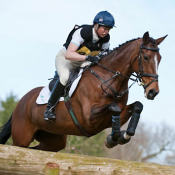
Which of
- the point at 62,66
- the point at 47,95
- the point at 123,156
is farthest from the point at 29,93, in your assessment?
the point at 123,156

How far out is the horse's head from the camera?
5.12 meters

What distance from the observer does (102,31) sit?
A: 5777 mm

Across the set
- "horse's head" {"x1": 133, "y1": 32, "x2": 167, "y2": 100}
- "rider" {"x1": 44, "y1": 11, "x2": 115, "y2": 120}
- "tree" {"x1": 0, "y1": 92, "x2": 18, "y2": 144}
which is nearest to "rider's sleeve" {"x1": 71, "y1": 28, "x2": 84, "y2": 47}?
"rider" {"x1": 44, "y1": 11, "x2": 115, "y2": 120}

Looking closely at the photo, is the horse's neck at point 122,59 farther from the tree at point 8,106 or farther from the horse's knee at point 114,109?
the tree at point 8,106

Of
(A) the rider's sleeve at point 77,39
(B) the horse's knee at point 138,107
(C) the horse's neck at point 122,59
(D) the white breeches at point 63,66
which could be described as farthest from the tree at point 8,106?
(B) the horse's knee at point 138,107

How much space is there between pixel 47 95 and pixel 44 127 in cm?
58

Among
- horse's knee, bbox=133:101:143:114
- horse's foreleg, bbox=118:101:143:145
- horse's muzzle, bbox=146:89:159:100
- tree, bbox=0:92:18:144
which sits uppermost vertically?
horse's muzzle, bbox=146:89:159:100

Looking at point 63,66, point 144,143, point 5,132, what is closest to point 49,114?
point 63,66

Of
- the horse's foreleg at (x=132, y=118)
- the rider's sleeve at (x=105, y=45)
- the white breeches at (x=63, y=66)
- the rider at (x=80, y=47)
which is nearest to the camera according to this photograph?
the horse's foreleg at (x=132, y=118)

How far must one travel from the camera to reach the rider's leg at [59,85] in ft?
19.6

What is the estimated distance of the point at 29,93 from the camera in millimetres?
7090

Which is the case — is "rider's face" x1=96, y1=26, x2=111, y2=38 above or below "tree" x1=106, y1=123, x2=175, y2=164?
above

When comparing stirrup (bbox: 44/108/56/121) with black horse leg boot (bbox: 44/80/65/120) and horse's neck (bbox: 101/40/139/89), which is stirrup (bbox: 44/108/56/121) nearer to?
black horse leg boot (bbox: 44/80/65/120)

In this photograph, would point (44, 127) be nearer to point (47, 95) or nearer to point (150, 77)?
point (47, 95)
